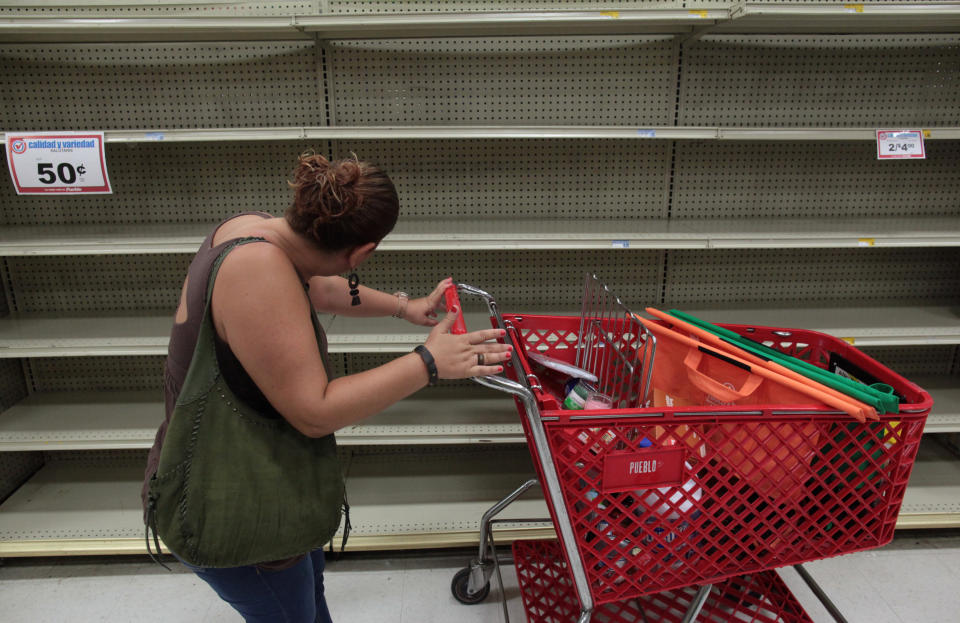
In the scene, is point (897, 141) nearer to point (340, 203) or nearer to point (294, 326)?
point (340, 203)

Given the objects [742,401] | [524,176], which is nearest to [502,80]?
[524,176]

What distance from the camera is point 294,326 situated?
0.99m

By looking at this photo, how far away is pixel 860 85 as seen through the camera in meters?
2.46

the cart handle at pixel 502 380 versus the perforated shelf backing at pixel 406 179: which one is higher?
the perforated shelf backing at pixel 406 179

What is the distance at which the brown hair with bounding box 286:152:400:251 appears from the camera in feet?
3.28

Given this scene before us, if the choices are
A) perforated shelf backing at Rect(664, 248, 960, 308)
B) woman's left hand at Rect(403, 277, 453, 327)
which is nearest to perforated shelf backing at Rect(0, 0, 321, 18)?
woman's left hand at Rect(403, 277, 453, 327)

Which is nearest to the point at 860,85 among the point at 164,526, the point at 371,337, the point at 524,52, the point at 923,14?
the point at 923,14

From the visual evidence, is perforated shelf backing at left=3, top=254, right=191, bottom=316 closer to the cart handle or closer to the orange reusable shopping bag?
the cart handle

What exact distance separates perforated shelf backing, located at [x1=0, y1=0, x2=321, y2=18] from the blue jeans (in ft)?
5.41

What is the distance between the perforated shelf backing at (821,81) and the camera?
2400 mm

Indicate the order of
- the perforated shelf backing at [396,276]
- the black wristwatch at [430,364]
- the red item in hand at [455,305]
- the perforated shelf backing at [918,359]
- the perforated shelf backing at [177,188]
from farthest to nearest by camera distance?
the perforated shelf backing at [918,359] < the perforated shelf backing at [396,276] < the perforated shelf backing at [177,188] < the red item in hand at [455,305] < the black wristwatch at [430,364]

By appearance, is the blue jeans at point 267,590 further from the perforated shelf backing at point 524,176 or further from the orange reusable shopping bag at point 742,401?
the perforated shelf backing at point 524,176

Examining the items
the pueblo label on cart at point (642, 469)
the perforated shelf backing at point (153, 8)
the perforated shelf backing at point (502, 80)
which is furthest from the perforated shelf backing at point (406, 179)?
the pueblo label on cart at point (642, 469)

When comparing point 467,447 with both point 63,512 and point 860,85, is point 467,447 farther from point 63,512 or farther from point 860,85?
point 860,85
